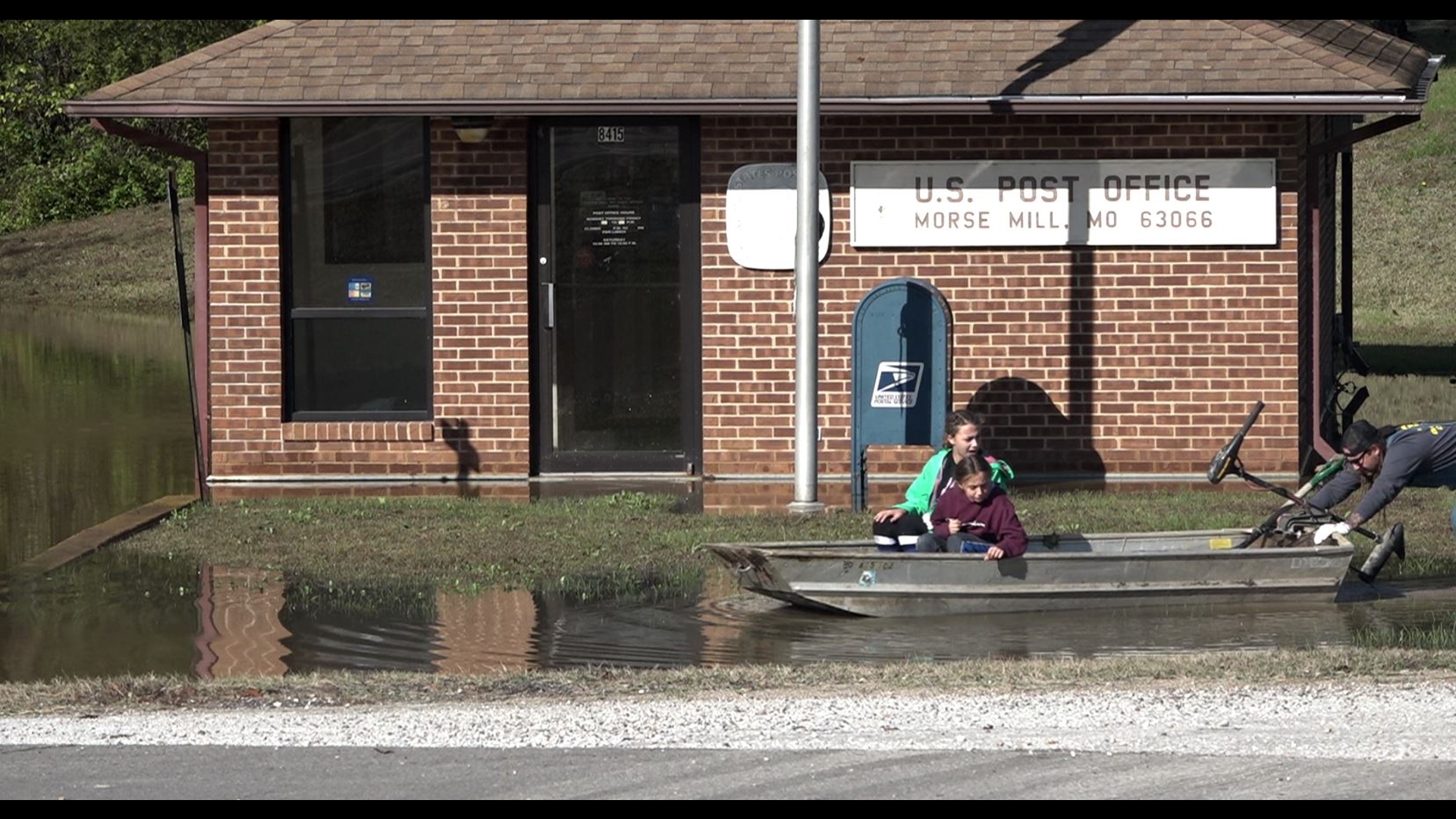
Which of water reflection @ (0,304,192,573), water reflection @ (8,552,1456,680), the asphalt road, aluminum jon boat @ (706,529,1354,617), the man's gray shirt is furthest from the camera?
water reflection @ (0,304,192,573)

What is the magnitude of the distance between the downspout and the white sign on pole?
379 centimetres

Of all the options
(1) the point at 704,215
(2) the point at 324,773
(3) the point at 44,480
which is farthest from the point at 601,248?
(2) the point at 324,773

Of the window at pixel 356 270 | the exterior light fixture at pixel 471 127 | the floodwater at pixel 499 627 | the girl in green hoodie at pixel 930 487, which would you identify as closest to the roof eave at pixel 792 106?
the exterior light fixture at pixel 471 127

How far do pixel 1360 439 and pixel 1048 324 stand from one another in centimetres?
471

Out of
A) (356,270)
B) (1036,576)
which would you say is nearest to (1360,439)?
(1036,576)

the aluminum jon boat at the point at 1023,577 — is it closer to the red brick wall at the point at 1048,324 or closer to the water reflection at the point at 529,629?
the water reflection at the point at 529,629

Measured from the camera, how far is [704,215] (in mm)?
15594

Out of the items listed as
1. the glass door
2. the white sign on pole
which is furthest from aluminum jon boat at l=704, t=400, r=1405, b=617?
the glass door

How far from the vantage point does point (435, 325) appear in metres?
15.7

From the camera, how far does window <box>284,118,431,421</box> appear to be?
1568cm

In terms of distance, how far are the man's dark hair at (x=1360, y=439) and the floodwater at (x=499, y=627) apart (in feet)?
2.41

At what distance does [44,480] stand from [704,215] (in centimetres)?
527

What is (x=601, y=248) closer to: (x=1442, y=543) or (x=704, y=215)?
(x=704, y=215)

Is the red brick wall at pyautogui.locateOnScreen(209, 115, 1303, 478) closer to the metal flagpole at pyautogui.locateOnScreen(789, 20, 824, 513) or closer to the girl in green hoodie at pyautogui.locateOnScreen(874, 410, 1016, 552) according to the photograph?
Answer: the metal flagpole at pyautogui.locateOnScreen(789, 20, 824, 513)
